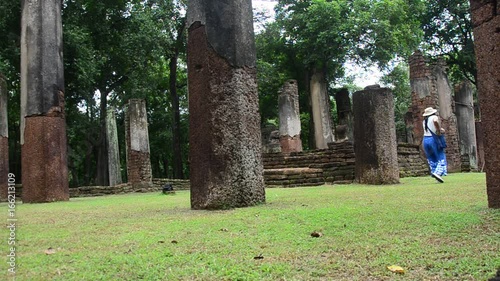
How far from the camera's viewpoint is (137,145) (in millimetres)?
17688

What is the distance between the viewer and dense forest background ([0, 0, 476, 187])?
672 inches

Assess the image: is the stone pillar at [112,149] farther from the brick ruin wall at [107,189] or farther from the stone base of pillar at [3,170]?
the stone base of pillar at [3,170]

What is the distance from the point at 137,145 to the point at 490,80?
1532 cm

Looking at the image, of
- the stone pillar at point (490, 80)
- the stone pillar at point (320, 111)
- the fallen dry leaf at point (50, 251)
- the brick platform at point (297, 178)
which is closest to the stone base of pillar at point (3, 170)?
the brick platform at point (297, 178)

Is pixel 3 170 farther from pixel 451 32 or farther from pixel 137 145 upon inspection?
pixel 451 32

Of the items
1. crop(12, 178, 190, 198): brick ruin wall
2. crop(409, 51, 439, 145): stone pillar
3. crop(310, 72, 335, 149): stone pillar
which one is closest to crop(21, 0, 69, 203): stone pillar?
crop(12, 178, 190, 198): brick ruin wall

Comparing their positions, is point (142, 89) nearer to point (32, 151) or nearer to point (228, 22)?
point (32, 151)

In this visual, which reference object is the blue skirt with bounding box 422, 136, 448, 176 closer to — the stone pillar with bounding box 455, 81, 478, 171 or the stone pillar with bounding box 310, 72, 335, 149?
the stone pillar with bounding box 455, 81, 478, 171

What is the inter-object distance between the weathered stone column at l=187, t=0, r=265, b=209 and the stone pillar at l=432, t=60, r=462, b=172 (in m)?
12.2

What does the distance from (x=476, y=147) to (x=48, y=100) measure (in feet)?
54.5

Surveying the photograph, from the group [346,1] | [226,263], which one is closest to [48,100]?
[226,263]

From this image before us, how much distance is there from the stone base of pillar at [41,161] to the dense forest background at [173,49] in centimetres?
588

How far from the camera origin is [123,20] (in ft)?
61.0

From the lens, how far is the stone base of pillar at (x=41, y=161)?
29.3 feet
